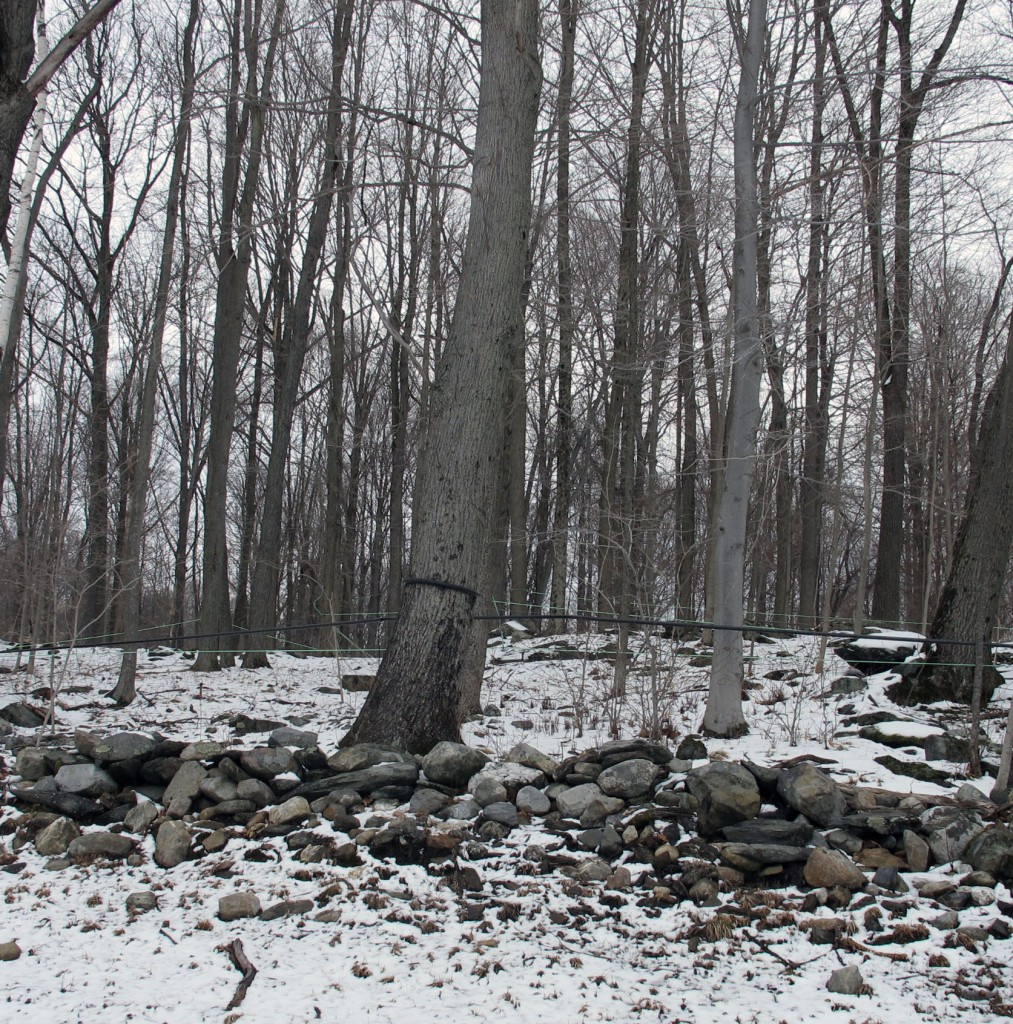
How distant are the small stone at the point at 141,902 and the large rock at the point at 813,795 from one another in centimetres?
280

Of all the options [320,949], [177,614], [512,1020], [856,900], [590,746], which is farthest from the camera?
[177,614]

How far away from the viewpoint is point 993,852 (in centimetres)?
322

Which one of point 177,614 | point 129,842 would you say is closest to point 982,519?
point 129,842

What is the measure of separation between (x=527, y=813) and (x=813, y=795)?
4.45ft

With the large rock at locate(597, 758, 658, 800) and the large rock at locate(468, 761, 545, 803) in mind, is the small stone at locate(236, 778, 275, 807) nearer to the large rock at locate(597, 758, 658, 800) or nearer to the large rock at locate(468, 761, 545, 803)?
the large rock at locate(468, 761, 545, 803)

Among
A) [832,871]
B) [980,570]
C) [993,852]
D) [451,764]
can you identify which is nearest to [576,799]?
[451,764]

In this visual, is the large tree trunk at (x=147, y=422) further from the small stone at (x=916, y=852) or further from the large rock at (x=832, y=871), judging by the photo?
the small stone at (x=916, y=852)

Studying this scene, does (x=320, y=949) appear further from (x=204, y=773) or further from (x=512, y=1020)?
(x=204, y=773)

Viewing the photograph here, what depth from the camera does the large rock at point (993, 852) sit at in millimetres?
3148

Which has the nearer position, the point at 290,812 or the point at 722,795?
the point at 722,795

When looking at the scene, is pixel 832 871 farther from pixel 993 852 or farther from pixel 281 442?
pixel 281 442

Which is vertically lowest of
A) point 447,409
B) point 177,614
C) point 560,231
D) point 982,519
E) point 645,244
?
point 177,614

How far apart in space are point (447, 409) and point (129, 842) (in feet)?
9.51

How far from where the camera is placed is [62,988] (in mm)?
2516
